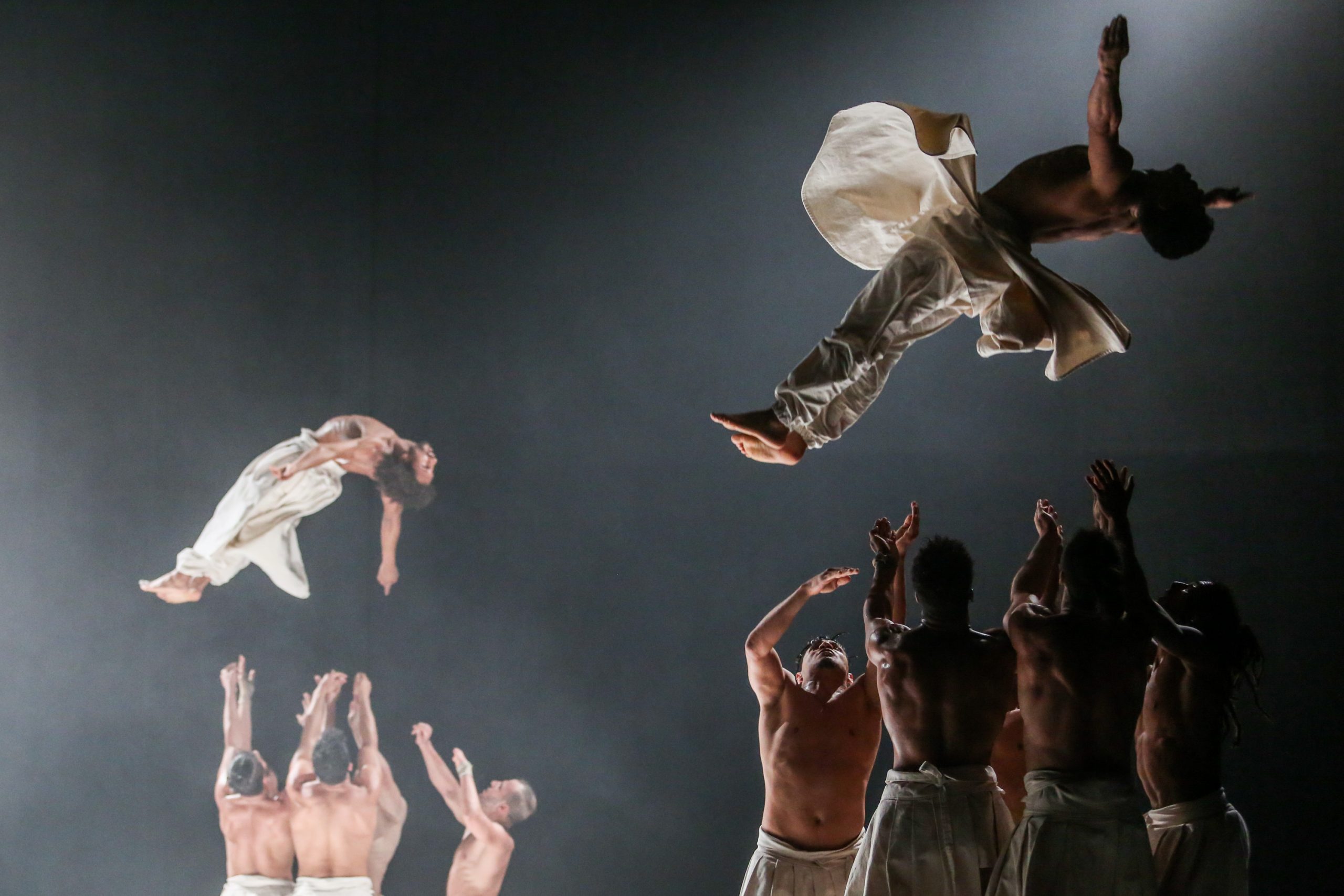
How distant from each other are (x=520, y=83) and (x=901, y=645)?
13.3 ft

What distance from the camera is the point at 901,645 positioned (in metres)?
2.92

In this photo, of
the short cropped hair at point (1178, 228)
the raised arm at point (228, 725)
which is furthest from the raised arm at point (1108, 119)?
the raised arm at point (228, 725)

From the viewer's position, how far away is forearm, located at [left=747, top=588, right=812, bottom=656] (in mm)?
3635

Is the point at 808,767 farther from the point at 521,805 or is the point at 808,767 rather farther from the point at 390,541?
the point at 390,541

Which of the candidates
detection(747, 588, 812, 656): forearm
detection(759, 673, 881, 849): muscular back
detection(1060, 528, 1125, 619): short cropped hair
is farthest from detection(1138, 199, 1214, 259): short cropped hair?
detection(759, 673, 881, 849): muscular back

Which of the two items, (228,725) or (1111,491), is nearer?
(1111,491)

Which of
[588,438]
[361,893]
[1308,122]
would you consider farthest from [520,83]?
[361,893]

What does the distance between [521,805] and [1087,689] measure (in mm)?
3605

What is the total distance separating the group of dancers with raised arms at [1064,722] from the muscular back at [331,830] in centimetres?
324

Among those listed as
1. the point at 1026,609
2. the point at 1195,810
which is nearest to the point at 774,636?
the point at 1026,609

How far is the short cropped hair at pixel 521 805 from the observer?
18.6 ft

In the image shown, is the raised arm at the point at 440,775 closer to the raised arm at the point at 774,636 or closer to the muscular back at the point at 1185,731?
the raised arm at the point at 774,636

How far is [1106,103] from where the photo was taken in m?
2.57

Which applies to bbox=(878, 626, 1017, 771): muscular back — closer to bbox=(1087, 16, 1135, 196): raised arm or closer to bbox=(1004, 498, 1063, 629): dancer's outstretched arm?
bbox=(1004, 498, 1063, 629): dancer's outstretched arm
